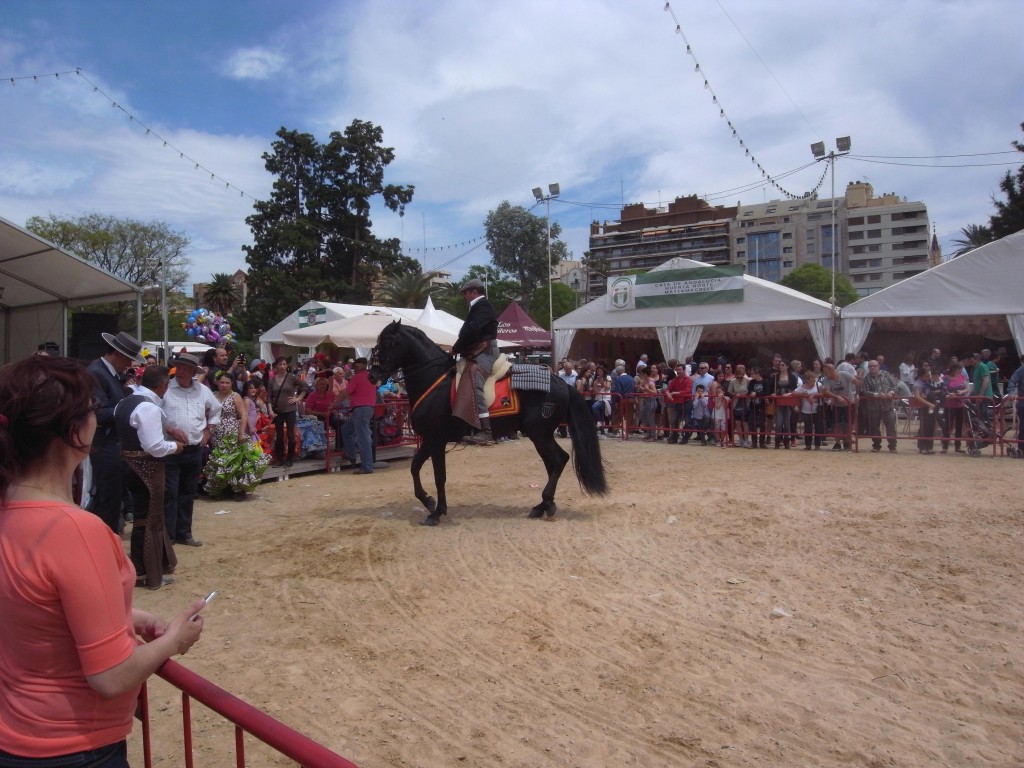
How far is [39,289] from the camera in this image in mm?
16312

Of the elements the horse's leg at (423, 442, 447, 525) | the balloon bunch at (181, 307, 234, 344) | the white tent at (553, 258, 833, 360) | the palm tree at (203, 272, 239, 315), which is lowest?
the horse's leg at (423, 442, 447, 525)

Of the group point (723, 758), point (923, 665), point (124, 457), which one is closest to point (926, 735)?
point (923, 665)

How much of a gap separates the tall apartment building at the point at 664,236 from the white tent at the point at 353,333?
9265 centimetres

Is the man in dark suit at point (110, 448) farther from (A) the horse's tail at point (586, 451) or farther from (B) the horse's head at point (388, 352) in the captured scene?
(A) the horse's tail at point (586, 451)

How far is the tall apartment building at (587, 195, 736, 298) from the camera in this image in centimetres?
11344

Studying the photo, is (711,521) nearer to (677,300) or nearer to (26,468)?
(26,468)

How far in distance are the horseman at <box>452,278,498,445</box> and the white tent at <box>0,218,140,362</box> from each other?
389 inches

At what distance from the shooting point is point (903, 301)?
18.1m

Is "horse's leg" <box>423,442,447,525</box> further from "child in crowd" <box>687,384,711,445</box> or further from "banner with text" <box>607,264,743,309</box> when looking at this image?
"banner with text" <box>607,264,743,309</box>

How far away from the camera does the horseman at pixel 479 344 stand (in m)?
7.67

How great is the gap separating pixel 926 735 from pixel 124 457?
19.4 ft

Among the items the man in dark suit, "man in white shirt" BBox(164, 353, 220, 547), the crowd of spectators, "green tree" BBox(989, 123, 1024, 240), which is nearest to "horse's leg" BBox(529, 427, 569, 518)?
"man in white shirt" BBox(164, 353, 220, 547)

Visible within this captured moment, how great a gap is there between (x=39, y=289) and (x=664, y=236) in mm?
110554

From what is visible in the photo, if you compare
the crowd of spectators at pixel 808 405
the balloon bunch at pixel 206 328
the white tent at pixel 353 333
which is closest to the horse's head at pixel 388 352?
the white tent at pixel 353 333
